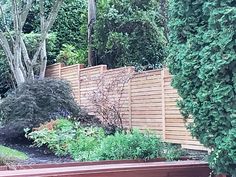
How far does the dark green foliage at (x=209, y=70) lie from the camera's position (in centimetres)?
271

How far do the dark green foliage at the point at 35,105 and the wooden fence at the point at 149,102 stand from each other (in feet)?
2.90

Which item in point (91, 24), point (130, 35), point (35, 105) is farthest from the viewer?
point (91, 24)

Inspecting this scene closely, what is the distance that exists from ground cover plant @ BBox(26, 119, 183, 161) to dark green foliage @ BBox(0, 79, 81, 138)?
0.34m

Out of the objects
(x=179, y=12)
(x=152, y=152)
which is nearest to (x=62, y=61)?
(x=152, y=152)

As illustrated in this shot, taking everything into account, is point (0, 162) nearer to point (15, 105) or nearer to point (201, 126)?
point (201, 126)

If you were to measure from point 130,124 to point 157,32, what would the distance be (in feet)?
10.6

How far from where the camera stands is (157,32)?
36.9 ft

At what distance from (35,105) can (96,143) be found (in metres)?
2.79

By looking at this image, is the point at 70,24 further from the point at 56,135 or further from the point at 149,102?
the point at 56,135

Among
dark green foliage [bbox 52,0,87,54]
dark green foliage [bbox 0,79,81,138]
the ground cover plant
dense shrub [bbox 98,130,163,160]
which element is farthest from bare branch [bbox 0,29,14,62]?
dense shrub [bbox 98,130,163,160]

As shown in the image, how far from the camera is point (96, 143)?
671 cm

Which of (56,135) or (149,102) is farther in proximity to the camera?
(149,102)

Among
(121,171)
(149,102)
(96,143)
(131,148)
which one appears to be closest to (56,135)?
(96,143)

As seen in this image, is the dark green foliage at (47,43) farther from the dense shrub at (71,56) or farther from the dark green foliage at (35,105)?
the dark green foliage at (35,105)
